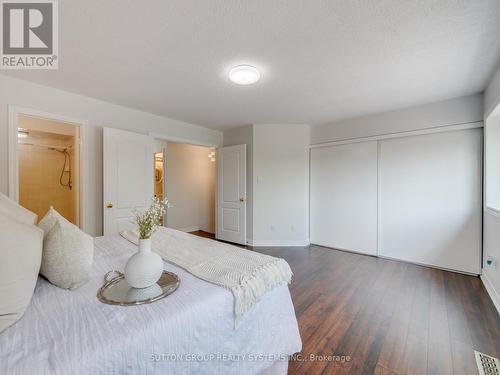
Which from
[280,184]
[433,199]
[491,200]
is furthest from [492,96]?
[280,184]

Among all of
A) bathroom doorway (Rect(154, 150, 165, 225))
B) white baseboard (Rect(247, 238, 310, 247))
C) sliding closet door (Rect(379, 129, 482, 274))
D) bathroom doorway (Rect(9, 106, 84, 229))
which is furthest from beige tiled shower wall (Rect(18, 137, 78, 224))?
sliding closet door (Rect(379, 129, 482, 274))

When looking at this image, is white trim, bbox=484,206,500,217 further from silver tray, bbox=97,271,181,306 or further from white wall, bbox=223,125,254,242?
white wall, bbox=223,125,254,242

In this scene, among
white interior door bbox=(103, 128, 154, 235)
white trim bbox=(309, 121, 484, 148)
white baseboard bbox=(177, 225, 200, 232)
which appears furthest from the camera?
white baseboard bbox=(177, 225, 200, 232)

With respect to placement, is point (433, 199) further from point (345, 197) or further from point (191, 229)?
point (191, 229)

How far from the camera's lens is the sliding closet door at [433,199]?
9.37 feet

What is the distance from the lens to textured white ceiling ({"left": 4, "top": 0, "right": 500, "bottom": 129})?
1.48 m

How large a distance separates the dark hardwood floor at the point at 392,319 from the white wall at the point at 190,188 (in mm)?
3277

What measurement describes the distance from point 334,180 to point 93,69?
3.82 meters

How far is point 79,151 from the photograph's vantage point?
9.60ft

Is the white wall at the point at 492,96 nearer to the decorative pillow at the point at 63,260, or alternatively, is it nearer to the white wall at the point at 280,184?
the white wall at the point at 280,184

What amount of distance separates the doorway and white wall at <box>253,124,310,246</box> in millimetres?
1366

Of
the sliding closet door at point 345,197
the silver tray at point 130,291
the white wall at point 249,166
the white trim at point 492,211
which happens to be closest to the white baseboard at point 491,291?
the white trim at point 492,211

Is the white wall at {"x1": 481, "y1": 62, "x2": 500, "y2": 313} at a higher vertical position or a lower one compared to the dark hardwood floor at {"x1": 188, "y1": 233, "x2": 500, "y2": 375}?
higher

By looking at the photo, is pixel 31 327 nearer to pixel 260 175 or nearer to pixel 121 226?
pixel 121 226
